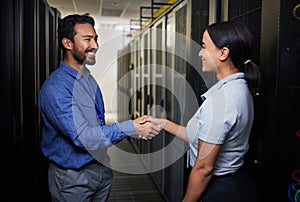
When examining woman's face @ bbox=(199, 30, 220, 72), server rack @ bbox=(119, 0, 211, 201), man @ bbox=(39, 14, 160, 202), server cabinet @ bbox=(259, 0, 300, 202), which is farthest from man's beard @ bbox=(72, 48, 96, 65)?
server cabinet @ bbox=(259, 0, 300, 202)

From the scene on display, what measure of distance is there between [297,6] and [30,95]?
1.38 meters

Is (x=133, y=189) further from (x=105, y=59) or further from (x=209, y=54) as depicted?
(x=209, y=54)

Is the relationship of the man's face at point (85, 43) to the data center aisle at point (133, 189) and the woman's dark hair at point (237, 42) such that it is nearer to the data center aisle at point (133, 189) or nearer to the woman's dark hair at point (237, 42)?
the woman's dark hair at point (237, 42)

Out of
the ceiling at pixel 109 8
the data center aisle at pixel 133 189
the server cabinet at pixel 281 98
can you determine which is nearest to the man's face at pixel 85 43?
the server cabinet at pixel 281 98

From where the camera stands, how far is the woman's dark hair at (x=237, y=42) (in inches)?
45.2

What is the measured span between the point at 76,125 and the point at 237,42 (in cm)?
74

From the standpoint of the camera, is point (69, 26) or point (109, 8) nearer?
point (69, 26)

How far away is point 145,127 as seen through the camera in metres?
1.52

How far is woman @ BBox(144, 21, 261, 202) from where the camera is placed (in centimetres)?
113

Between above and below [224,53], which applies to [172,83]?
below

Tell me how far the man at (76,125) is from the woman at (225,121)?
1.31ft

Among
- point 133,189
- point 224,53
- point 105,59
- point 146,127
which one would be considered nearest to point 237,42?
point 224,53

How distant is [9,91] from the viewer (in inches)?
52.1

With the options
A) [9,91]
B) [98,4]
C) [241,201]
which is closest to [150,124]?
[241,201]
